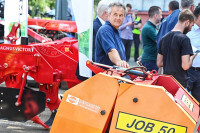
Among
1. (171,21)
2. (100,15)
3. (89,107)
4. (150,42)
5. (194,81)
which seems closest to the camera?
(89,107)

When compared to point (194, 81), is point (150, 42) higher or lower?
higher

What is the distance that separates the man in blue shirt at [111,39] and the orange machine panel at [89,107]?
77 centimetres

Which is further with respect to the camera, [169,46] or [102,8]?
[102,8]

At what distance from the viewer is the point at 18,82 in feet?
14.7

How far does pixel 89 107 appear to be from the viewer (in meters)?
3.01

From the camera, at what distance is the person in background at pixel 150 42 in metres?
6.29

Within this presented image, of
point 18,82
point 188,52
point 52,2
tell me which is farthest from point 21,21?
point 52,2

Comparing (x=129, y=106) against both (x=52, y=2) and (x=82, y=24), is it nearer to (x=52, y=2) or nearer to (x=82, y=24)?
(x=82, y=24)

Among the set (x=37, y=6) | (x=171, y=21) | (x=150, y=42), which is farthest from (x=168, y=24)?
(x=37, y=6)

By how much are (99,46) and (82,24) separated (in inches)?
14.2

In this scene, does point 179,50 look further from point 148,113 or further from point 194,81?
point 148,113

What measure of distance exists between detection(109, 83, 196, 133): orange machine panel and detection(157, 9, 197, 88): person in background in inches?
59.1

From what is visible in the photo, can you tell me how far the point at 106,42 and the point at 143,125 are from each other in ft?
4.25

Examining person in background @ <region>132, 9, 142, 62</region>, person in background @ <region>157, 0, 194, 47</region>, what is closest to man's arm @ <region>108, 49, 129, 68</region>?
person in background @ <region>157, 0, 194, 47</region>
